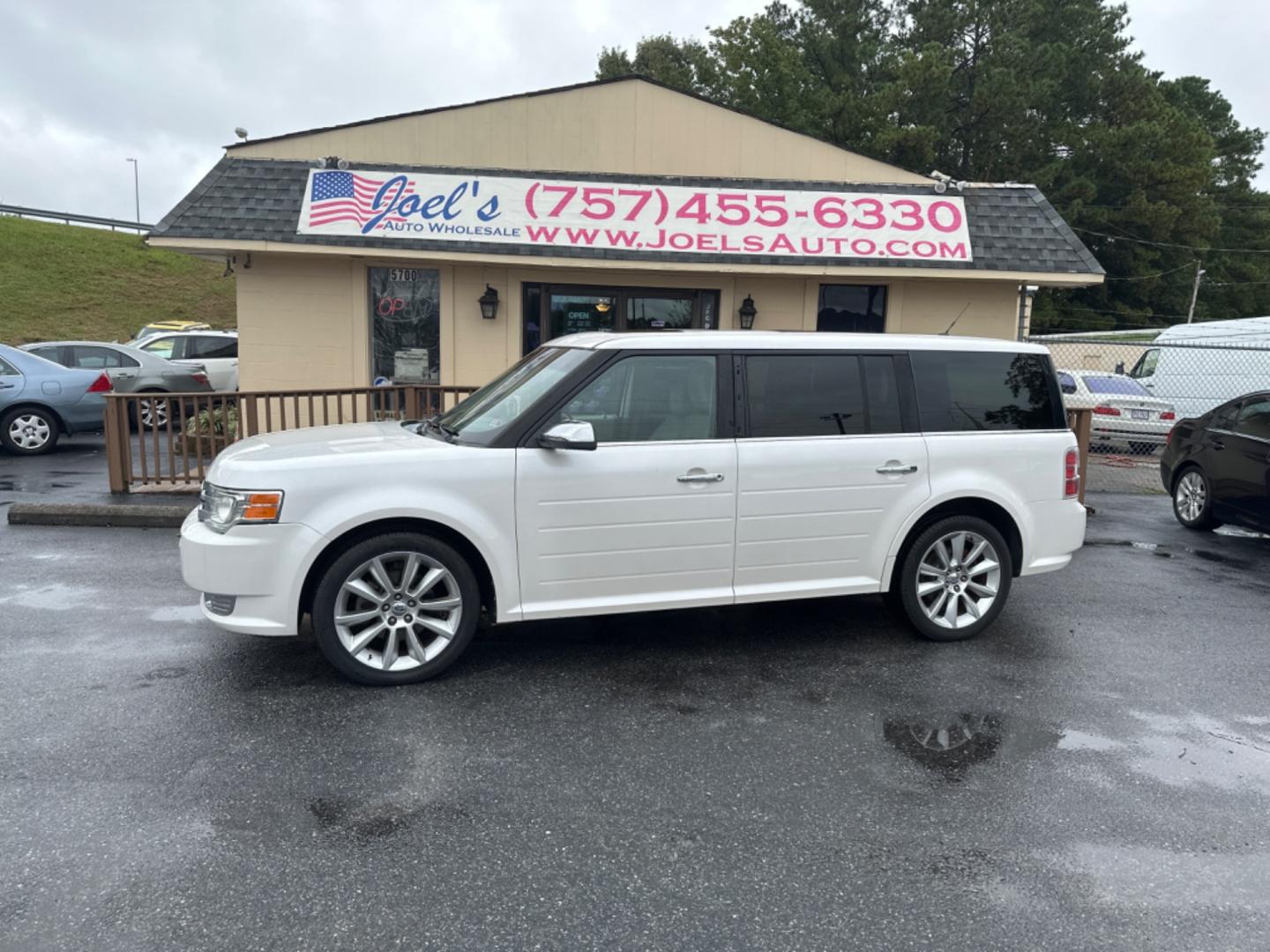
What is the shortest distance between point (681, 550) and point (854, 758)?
1.41 meters

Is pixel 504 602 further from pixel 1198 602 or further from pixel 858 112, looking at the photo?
pixel 858 112

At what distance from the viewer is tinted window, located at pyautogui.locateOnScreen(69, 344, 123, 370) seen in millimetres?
14047

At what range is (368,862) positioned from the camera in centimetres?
303

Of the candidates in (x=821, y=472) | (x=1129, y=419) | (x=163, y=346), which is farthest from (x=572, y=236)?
(x=1129, y=419)

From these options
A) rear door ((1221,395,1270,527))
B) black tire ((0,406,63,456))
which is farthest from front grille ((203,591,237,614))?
black tire ((0,406,63,456))

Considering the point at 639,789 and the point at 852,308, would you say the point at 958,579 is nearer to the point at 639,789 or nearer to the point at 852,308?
the point at 639,789

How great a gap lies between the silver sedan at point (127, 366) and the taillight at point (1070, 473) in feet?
41.1

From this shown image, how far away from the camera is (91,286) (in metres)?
39.3

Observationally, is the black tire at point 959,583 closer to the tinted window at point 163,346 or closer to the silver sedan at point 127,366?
the silver sedan at point 127,366

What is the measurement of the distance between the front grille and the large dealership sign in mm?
7174

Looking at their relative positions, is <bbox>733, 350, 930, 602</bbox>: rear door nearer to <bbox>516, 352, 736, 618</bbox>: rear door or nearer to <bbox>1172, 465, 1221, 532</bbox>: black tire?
<bbox>516, 352, 736, 618</bbox>: rear door

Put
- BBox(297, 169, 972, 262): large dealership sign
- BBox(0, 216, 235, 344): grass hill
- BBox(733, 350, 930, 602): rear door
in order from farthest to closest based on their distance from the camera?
1. BBox(0, 216, 235, 344): grass hill
2. BBox(297, 169, 972, 262): large dealership sign
3. BBox(733, 350, 930, 602): rear door

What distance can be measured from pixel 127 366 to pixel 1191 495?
591 inches

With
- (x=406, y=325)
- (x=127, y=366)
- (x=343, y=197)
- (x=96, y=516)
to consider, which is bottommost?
(x=96, y=516)
